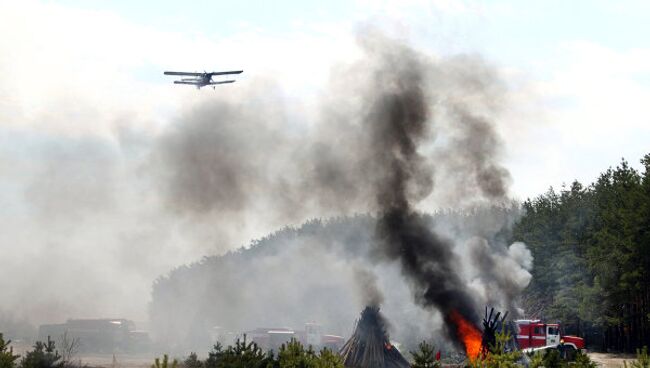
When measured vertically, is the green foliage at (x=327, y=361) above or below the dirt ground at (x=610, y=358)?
above

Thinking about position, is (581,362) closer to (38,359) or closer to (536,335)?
(38,359)

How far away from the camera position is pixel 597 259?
83875 mm

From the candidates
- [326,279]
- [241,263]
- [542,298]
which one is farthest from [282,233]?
[542,298]

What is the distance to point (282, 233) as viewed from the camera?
6378 inches

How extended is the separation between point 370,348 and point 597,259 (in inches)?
1420

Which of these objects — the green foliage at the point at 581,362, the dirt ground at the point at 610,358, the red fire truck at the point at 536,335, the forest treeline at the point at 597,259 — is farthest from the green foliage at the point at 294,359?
the forest treeline at the point at 597,259

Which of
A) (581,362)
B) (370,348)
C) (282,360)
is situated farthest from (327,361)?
(370,348)

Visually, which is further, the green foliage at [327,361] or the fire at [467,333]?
the fire at [467,333]

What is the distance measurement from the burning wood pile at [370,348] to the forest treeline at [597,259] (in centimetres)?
3106

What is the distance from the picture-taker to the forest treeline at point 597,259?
7994 cm

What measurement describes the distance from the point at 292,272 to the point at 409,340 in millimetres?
40094

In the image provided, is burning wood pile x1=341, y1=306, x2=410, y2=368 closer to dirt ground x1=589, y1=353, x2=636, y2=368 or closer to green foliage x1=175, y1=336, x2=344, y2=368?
green foliage x1=175, y1=336, x2=344, y2=368

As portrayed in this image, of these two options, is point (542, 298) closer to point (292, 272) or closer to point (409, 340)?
point (409, 340)

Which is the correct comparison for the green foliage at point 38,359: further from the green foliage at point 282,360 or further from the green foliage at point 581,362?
the green foliage at point 581,362
